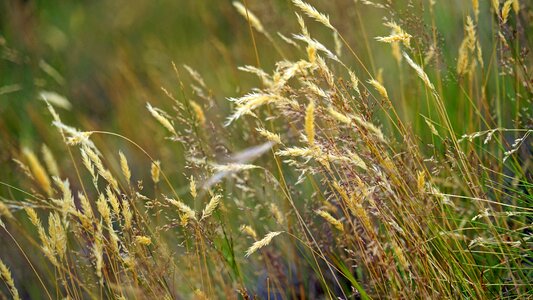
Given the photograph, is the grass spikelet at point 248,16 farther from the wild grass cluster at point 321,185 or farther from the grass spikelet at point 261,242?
the grass spikelet at point 261,242

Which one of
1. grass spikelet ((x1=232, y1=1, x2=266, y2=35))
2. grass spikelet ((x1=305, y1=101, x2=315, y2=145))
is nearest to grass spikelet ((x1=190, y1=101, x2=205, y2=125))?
grass spikelet ((x1=232, y1=1, x2=266, y2=35))

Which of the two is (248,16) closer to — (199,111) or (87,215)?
(199,111)

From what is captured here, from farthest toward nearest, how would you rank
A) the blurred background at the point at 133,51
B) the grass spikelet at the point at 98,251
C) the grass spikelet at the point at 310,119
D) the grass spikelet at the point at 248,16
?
1. the blurred background at the point at 133,51
2. the grass spikelet at the point at 248,16
3. the grass spikelet at the point at 98,251
4. the grass spikelet at the point at 310,119

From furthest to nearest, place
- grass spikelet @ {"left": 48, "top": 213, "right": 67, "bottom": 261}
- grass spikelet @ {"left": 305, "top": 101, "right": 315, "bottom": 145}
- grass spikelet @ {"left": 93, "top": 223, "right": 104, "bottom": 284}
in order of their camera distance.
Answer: grass spikelet @ {"left": 48, "top": 213, "right": 67, "bottom": 261} → grass spikelet @ {"left": 93, "top": 223, "right": 104, "bottom": 284} → grass spikelet @ {"left": 305, "top": 101, "right": 315, "bottom": 145}

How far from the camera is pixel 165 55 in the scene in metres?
4.72

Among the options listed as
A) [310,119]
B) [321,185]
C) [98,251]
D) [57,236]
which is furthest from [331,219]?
[321,185]

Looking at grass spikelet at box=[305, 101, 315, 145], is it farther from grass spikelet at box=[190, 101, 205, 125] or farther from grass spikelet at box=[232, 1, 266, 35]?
grass spikelet at box=[190, 101, 205, 125]

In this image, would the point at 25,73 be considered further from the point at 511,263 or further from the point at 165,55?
the point at 511,263

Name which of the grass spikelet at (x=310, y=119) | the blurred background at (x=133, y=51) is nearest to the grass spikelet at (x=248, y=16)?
the grass spikelet at (x=310, y=119)

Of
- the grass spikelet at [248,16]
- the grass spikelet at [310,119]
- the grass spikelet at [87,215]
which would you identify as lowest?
the grass spikelet at [87,215]

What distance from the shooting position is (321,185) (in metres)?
2.81

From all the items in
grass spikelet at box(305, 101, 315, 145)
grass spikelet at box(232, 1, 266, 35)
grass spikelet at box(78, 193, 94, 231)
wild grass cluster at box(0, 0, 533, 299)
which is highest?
grass spikelet at box(232, 1, 266, 35)

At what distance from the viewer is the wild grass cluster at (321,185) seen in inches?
63.5

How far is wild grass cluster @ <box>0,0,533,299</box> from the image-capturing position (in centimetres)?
161
